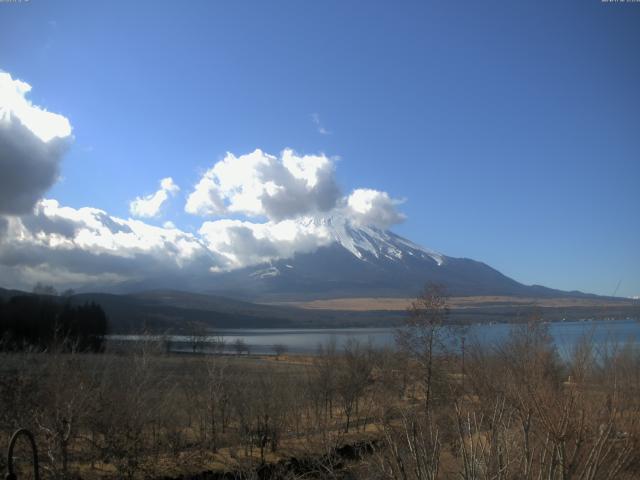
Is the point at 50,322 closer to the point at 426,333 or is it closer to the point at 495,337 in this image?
the point at 426,333

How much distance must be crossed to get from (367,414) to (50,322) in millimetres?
54839

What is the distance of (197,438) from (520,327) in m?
16.6

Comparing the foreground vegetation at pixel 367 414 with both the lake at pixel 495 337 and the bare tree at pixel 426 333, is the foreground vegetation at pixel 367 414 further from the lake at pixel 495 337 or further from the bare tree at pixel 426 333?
the lake at pixel 495 337

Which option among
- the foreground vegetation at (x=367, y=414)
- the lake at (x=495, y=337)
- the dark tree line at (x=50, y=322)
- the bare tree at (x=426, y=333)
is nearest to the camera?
the foreground vegetation at (x=367, y=414)

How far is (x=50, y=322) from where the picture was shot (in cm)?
7500

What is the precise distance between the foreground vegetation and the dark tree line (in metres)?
40.9

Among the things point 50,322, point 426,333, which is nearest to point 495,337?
point 426,333

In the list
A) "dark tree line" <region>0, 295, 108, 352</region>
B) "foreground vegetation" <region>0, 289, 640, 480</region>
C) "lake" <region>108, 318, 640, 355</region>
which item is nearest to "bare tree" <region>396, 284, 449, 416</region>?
"foreground vegetation" <region>0, 289, 640, 480</region>

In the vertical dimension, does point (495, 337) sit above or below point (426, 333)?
below

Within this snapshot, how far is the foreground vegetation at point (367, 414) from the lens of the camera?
8188mm

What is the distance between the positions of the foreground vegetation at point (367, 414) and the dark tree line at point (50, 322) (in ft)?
134

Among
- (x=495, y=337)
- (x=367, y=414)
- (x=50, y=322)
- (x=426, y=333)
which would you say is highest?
(x=426, y=333)

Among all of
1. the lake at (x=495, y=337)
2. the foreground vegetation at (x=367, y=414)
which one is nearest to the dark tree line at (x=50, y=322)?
the lake at (x=495, y=337)

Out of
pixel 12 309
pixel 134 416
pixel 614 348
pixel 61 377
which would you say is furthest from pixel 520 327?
pixel 12 309
